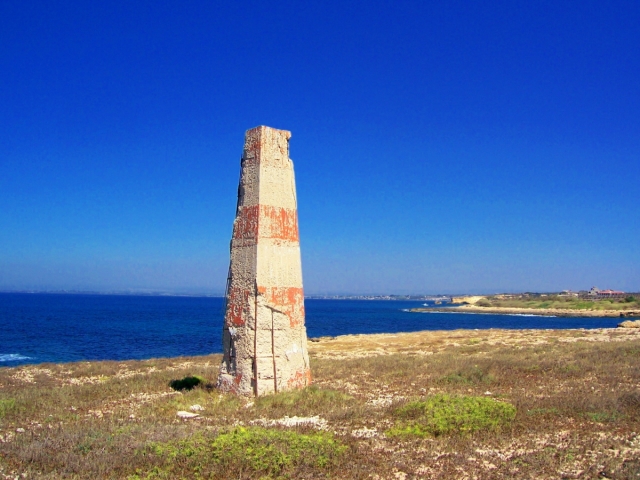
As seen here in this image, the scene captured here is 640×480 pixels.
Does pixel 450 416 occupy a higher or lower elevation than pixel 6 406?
higher

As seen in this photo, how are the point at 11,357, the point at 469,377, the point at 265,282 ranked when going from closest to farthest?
the point at 265,282
the point at 469,377
the point at 11,357

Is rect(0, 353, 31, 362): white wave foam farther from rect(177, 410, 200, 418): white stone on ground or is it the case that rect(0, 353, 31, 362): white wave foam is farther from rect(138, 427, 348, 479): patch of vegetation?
rect(138, 427, 348, 479): patch of vegetation

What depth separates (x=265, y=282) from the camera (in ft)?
40.2

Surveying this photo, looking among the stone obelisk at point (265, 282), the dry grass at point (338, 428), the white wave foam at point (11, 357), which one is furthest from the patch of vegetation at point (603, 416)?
the white wave foam at point (11, 357)

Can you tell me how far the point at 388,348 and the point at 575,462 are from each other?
20453 millimetres

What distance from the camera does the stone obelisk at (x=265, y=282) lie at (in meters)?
12.2

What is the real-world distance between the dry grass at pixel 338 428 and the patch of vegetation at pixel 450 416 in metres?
0.16

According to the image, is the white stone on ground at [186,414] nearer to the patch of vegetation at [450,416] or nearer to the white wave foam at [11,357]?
the patch of vegetation at [450,416]

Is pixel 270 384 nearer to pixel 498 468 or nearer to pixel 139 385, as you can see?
pixel 139 385

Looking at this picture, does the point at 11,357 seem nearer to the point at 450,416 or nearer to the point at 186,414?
the point at 186,414

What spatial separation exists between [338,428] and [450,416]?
6.06 ft

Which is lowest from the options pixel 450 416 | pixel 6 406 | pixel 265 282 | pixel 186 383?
pixel 186 383

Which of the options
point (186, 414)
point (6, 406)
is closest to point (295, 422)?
point (186, 414)

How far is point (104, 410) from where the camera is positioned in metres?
11.4
